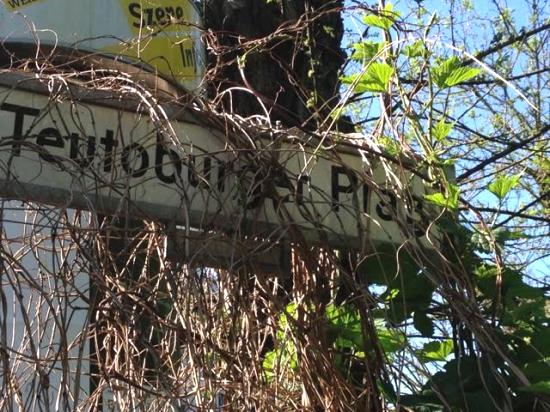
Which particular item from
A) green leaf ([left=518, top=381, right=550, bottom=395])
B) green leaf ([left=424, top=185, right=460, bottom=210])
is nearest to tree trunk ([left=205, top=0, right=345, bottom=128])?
green leaf ([left=424, top=185, right=460, bottom=210])

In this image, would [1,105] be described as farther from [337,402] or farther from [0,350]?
[337,402]

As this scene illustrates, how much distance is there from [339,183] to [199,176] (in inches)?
19.2

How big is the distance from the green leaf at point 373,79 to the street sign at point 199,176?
178mm

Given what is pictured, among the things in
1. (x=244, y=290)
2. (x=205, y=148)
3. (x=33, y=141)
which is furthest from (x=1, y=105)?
(x=244, y=290)

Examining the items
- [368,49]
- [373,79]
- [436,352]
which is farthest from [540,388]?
[368,49]

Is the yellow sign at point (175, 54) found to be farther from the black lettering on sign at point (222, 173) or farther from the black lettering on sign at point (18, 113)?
the black lettering on sign at point (18, 113)

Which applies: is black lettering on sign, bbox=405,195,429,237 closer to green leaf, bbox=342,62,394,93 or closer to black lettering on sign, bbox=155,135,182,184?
green leaf, bbox=342,62,394,93

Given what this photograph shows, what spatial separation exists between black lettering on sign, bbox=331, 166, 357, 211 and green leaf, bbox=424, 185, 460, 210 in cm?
21

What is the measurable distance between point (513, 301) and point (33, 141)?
4.34ft

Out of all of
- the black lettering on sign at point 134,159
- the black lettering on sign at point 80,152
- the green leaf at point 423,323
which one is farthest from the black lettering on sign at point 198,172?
the green leaf at point 423,323

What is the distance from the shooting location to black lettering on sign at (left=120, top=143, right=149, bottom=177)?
2383 millimetres

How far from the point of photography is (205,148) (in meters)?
2.56

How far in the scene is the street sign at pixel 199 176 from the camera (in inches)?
90.4

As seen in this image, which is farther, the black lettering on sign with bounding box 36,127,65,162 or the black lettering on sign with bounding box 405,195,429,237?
the black lettering on sign with bounding box 405,195,429,237
